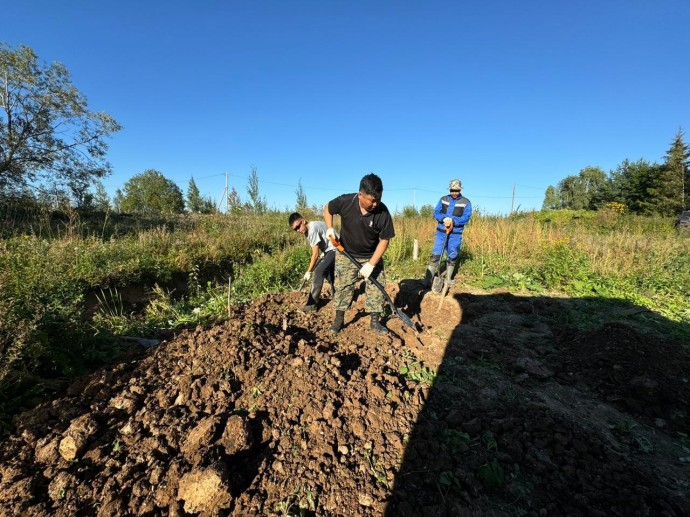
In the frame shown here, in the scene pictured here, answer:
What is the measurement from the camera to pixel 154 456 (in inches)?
68.9

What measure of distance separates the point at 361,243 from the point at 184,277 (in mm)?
4735

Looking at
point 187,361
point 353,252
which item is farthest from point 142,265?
point 353,252

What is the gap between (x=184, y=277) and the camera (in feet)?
21.6

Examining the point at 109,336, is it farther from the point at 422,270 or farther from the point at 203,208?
the point at 203,208

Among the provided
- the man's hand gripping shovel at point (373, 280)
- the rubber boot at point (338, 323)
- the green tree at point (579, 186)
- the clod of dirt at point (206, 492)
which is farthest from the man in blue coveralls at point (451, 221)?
the green tree at point (579, 186)

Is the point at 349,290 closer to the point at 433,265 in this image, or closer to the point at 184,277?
the point at 433,265

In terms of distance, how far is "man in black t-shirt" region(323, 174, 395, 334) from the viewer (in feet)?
11.0

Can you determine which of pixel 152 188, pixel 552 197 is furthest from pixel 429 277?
pixel 552 197

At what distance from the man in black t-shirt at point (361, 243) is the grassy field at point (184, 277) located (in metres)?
1.28

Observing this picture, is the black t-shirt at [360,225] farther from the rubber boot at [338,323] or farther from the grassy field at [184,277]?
the grassy field at [184,277]

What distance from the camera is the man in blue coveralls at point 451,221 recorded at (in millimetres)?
5434

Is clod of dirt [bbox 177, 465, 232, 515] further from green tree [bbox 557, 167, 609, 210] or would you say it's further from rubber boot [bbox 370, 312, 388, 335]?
green tree [bbox 557, 167, 609, 210]

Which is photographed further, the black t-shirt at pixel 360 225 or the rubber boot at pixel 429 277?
the rubber boot at pixel 429 277

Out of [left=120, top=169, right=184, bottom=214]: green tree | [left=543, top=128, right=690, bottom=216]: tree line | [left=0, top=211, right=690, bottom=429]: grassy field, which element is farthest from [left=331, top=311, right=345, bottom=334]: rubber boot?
[left=120, top=169, right=184, bottom=214]: green tree
